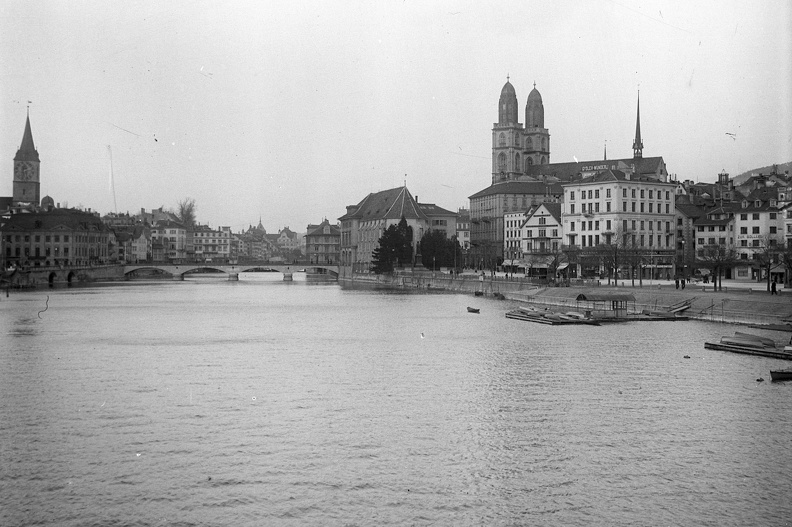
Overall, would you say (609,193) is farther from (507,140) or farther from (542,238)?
(507,140)

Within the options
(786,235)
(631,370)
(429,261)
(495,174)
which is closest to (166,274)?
(429,261)

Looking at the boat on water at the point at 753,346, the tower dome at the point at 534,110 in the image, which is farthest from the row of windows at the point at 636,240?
the tower dome at the point at 534,110

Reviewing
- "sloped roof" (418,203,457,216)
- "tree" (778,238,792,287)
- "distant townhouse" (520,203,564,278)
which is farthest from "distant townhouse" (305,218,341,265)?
"tree" (778,238,792,287)

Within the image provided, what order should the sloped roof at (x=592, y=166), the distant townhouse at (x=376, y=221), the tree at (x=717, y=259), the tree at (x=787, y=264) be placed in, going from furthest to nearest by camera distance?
1. the distant townhouse at (x=376, y=221)
2. the sloped roof at (x=592, y=166)
3. the tree at (x=717, y=259)
4. the tree at (x=787, y=264)

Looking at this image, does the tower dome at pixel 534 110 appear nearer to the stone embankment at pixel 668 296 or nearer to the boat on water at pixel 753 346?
the stone embankment at pixel 668 296

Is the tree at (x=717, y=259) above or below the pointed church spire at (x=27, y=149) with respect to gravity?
below

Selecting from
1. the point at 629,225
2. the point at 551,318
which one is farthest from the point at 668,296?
the point at 629,225

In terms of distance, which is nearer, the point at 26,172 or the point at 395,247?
the point at 395,247

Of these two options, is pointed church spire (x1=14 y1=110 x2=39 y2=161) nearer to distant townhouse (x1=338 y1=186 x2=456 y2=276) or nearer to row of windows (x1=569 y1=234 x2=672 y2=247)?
distant townhouse (x1=338 y1=186 x2=456 y2=276)

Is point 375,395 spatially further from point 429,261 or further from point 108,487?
point 429,261
